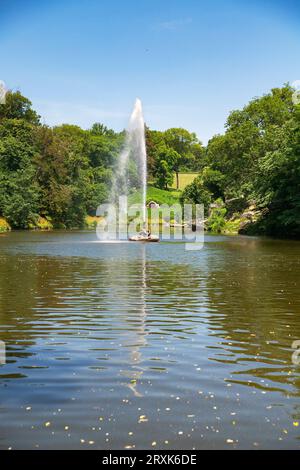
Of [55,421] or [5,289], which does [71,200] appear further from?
[55,421]

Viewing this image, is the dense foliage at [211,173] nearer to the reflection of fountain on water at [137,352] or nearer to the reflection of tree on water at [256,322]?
the reflection of tree on water at [256,322]

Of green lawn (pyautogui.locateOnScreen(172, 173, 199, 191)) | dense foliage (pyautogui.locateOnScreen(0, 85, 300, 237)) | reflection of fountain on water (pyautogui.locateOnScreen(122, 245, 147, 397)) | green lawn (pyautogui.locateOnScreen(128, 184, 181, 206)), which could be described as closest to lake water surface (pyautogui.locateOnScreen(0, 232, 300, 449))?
reflection of fountain on water (pyautogui.locateOnScreen(122, 245, 147, 397))

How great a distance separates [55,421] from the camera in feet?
22.8

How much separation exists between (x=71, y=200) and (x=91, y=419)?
315ft

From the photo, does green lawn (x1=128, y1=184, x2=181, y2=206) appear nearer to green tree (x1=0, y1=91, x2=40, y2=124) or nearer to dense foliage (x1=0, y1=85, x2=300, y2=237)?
dense foliage (x1=0, y1=85, x2=300, y2=237)

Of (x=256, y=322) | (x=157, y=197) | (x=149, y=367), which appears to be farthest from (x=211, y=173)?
(x=149, y=367)

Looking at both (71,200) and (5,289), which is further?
(71,200)

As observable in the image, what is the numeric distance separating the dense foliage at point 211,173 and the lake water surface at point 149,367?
41251 mm

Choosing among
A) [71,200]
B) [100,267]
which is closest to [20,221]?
[71,200]

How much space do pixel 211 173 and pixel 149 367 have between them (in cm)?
9926

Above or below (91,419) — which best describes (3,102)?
above

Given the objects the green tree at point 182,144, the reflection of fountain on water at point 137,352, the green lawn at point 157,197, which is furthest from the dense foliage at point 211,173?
the green tree at point 182,144

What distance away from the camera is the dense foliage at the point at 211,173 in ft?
203
